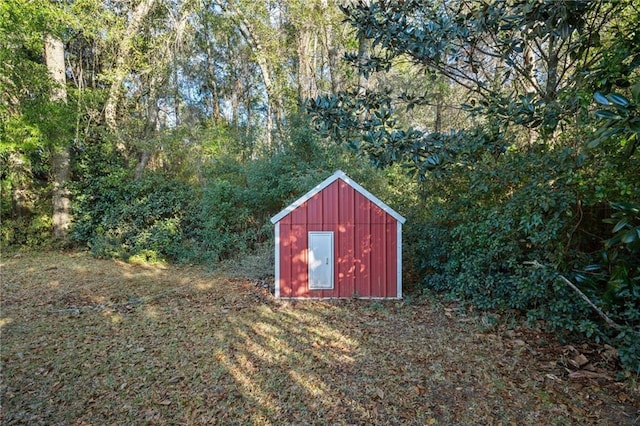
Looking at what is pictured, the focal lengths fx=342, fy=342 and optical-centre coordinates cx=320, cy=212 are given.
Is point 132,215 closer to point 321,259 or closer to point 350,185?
point 321,259

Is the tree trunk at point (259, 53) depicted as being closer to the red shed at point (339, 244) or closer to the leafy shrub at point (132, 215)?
the leafy shrub at point (132, 215)

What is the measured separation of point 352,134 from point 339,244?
2.89 meters

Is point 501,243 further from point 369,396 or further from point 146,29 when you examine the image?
point 146,29

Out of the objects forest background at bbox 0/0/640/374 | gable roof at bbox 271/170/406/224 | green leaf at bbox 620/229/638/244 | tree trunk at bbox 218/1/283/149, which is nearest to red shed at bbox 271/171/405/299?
gable roof at bbox 271/170/406/224

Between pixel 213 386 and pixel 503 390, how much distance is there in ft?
9.89

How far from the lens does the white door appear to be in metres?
6.80

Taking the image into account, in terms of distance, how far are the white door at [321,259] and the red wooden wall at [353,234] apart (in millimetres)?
104

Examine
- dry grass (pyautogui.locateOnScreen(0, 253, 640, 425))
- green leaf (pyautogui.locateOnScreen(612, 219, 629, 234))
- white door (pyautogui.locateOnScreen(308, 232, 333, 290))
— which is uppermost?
green leaf (pyautogui.locateOnScreen(612, 219, 629, 234))

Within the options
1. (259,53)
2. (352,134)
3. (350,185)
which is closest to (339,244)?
(350,185)

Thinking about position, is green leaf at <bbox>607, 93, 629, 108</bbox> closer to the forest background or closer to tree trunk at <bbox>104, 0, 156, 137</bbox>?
the forest background

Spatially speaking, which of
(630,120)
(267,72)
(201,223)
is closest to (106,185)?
(201,223)

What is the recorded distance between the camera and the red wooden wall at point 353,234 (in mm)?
6746

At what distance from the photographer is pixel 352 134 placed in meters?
4.43

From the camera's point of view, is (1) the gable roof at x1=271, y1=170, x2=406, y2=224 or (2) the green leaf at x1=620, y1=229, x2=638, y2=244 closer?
(2) the green leaf at x1=620, y1=229, x2=638, y2=244
